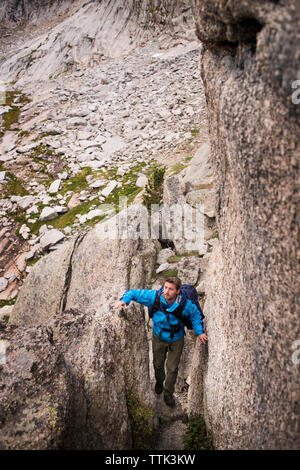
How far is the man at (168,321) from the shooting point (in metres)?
6.52

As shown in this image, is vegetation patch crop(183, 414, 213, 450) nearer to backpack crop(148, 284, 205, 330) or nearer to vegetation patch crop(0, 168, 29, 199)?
backpack crop(148, 284, 205, 330)

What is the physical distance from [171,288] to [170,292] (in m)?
0.11

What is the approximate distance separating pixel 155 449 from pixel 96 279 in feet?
19.0

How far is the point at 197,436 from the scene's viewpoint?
676cm

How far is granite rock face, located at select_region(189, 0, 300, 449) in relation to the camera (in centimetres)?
340

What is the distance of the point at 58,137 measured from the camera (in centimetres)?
2752

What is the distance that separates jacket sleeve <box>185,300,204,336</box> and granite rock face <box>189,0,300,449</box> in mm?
1016

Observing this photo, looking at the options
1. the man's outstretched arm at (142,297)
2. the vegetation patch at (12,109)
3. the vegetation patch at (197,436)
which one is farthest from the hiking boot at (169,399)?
the vegetation patch at (12,109)

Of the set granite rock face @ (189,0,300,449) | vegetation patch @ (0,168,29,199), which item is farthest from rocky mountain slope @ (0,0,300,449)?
vegetation patch @ (0,168,29,199)

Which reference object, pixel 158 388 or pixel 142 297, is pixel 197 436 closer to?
pixel 158 388

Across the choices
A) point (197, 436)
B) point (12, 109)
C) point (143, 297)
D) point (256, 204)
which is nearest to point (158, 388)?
point (197, 436)

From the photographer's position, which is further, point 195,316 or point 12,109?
point 12,109

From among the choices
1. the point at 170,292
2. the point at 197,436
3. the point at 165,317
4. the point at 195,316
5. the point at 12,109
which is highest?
the point at 12,109

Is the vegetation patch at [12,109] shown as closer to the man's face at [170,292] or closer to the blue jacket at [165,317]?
the blue jacket at [165,317]
